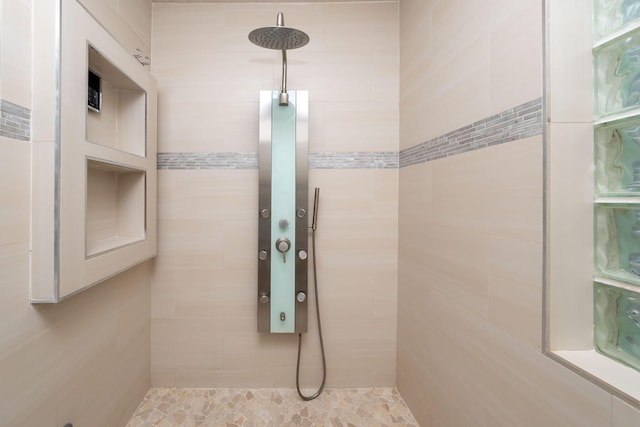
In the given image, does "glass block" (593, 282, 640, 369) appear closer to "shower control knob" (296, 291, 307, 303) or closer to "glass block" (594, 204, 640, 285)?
"glass block" (594, 204, 640, 285)

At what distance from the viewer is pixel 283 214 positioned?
1646mm

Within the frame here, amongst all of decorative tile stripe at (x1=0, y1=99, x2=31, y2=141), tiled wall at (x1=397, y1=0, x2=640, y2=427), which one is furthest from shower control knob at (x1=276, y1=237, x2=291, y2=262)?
decorative tile stripe at (x1=0, y1=99, x2=31, y2=141)

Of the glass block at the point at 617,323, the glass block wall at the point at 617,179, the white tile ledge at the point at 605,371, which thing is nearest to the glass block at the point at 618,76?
the glass block wall at the point at 617,179

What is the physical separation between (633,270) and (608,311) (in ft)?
0.40

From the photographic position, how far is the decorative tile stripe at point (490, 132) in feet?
2.69

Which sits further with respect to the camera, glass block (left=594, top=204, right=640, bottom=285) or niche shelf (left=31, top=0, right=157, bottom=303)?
niche shelf (left=31, top=0, right=157, bottom=303)

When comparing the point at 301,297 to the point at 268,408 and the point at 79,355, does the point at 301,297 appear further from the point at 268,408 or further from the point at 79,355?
the point at 79,355

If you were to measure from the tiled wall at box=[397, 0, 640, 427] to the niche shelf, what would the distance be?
4.32 feet

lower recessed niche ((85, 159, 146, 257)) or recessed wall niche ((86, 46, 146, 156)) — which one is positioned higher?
recessed wall niche ((86, 46, 146, 156))

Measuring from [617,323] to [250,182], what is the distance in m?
1.55

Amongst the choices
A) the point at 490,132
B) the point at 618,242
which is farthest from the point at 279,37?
the point at 618,242

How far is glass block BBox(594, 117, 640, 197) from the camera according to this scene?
2.24 feet

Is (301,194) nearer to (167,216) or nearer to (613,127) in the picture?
(167,216)

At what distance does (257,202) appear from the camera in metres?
1.72
